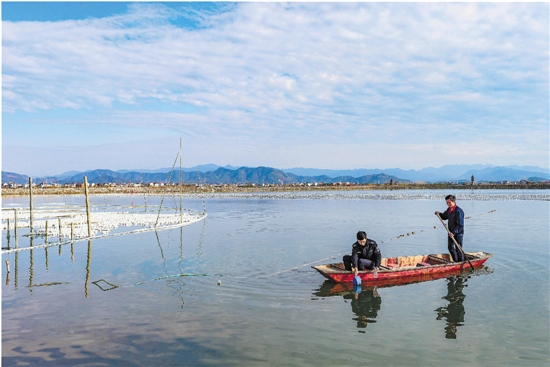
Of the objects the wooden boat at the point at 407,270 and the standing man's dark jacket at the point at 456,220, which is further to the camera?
the standing man's dark jacket at the point at 456,220

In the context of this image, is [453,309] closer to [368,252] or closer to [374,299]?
[374,299]

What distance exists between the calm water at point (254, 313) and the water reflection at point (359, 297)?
6 centimetres

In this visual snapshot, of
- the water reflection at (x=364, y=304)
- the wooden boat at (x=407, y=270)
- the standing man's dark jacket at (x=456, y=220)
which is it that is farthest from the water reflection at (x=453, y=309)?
the standing man's dark jacket at (x=456, y=220)

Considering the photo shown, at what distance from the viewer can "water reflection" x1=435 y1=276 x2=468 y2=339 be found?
31.4ft

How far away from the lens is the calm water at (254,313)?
27.0 ft

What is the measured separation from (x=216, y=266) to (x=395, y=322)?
326 inches

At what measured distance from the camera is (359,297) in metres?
12.1

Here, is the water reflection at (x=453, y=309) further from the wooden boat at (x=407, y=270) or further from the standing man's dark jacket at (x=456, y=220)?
the standing man's dark jacket at (x=456, y=220)

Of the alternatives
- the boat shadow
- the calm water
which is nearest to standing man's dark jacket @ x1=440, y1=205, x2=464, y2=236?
the boat shadow

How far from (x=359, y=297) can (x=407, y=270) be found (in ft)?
8.70

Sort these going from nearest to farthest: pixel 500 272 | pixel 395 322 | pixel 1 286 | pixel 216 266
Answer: pixel 395 322 → pixel 1 286 → pixel 500 272 → pixel 216 266

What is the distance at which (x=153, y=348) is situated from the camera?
337 inches

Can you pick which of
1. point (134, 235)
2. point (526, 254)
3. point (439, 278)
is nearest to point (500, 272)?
point (439, 278)

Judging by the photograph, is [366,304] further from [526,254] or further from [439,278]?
[526,254]
